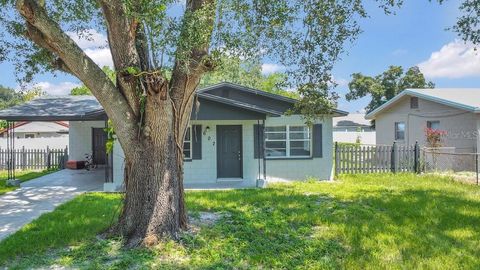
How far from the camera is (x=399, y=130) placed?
21609 millimetres

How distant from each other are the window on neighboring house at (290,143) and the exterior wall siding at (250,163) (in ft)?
0.93

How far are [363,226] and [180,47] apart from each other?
4518mm

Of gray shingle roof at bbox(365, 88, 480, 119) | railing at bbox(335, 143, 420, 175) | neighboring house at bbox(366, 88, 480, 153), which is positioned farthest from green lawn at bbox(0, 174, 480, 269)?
neighboring house at bbox(366, 88, 480, 153)

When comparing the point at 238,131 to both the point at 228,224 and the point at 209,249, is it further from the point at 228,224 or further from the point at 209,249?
the point at 209,249

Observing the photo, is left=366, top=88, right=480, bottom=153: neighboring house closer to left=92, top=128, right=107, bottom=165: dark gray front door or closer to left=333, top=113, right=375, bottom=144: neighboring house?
left=333, top=113, right=375, bottom=144: neighboring house

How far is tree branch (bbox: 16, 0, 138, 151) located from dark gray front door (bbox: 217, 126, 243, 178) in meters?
8.22

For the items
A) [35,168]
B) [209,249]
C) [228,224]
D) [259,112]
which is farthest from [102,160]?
[209,249]

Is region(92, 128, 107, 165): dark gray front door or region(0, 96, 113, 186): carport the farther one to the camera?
region(92, 128, 107, 165): dark gray front door

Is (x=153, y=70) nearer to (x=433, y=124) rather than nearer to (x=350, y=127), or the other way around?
(x=433, y=124)

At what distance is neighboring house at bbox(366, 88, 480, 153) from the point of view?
17.3m

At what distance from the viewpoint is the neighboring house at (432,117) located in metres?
17.3

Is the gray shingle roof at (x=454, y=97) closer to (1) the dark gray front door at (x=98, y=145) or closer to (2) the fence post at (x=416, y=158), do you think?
(2) the fence post at (x=416, y=158)

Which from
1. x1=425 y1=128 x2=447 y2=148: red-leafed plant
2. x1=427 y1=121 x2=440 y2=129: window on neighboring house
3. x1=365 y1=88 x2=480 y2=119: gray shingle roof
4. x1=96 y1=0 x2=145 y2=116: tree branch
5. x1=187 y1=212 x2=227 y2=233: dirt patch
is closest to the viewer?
x1=96 y1=0 x2=145 y2=116: tree branch

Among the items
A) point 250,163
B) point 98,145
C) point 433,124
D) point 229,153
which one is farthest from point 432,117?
point 98,145
